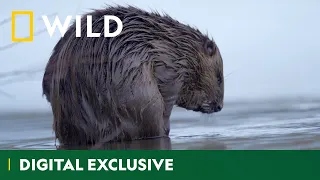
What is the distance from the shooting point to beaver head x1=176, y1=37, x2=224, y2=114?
155 inches

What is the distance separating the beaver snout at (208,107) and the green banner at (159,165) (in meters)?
0.93

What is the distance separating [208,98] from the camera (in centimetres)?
406

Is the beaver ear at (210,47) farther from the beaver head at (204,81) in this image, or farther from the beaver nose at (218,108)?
the beaver nose at (218,108)

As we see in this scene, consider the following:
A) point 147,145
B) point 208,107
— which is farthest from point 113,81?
point 208,107

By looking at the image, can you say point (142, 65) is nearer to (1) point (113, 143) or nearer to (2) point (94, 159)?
(1) point (113, 143)

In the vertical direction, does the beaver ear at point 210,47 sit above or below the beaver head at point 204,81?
above

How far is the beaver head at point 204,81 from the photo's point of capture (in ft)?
12.9

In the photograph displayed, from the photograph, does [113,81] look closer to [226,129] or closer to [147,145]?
[147,145]

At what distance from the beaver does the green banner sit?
382 millimetres

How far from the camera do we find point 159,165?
315cm

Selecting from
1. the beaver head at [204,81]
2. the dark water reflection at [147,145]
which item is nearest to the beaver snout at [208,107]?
the beaver head at [204,81]

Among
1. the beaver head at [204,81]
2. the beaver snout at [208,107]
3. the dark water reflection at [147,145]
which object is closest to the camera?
the dark water reflection at [147,145]

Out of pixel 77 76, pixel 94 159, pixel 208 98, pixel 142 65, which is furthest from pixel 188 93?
pixel 94 159

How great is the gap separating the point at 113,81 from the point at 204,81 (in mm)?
606
